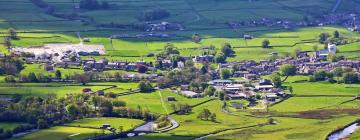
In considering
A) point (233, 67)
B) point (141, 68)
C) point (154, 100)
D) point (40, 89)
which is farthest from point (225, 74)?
point (40, 89)

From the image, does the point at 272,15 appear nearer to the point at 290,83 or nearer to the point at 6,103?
the point at 290,83

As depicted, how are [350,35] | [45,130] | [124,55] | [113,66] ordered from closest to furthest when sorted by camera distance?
[45,130], [113,66], [124,55], [350,35]

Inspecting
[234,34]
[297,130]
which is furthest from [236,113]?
[234,34]

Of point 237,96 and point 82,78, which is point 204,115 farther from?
point 82,78

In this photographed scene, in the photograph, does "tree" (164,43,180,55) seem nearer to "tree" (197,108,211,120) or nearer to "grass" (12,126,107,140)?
"tree" (197,108,211,120)

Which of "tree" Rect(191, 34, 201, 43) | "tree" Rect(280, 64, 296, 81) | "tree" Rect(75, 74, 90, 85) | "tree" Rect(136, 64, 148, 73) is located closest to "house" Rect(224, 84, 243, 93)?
"tree" Rect(280, 64, 296, 81)
